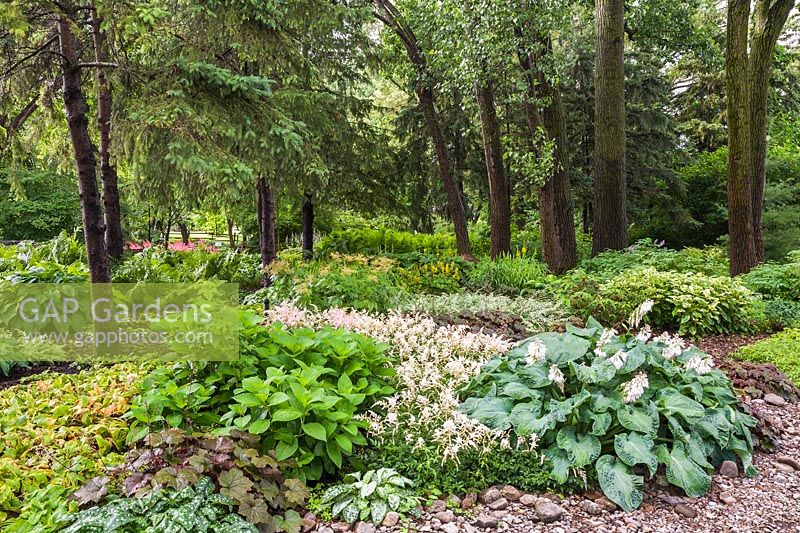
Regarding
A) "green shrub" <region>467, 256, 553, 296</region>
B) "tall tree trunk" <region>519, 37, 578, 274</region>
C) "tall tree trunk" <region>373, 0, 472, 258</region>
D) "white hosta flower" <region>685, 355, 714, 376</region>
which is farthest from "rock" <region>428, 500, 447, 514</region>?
"tall tree trunk" <region>373, 0, 472, 258</region>

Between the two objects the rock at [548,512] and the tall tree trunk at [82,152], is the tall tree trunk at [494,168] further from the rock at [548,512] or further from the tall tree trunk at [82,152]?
the rock at [548,512]

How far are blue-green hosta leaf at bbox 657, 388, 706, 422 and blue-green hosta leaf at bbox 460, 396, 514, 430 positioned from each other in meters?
0.77

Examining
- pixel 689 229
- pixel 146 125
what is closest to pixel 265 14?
pixel 146 125

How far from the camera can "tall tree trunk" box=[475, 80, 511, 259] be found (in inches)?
356

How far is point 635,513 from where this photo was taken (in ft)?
7.94

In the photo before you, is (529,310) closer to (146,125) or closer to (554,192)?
(554,192)

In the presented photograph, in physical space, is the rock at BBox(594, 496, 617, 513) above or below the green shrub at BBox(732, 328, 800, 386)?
below

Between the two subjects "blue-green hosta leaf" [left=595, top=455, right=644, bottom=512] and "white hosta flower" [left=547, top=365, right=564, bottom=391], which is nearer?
"blue-green hosta leaf" [left=595, top=455, right=644, bottom=512]

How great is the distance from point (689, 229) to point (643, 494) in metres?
11.7

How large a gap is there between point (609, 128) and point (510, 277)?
282 centimetres

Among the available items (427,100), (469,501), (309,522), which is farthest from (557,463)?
(427,100)

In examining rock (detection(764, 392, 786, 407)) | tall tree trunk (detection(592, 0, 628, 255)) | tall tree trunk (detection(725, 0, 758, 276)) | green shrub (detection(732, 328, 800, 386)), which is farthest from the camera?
tall tree trunk (detection(592, 0, 628, 255))

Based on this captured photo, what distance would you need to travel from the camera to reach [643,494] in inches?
101

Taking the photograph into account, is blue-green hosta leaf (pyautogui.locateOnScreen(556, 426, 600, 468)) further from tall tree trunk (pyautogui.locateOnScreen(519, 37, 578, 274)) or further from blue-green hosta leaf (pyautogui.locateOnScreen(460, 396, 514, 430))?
tall tree trunk (pyautogui.locateOnScreen(519, 37, 578, 274))
